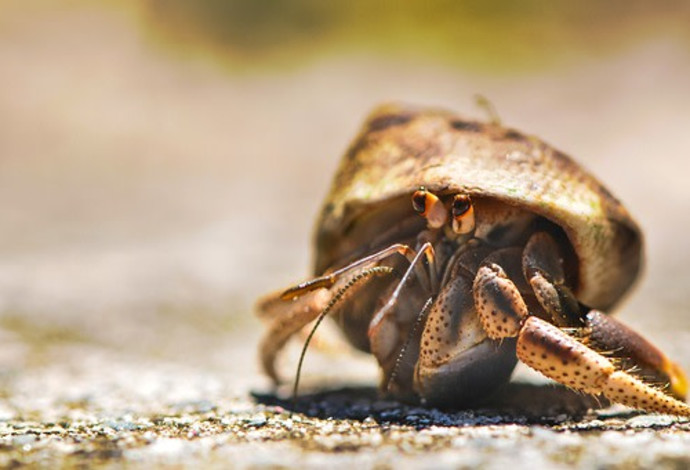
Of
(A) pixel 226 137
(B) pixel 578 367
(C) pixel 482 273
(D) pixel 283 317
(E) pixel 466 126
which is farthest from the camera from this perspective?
(A) pixel 226 137

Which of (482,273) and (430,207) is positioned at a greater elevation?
(430,207)

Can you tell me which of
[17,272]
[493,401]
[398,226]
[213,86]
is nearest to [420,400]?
[493,401]

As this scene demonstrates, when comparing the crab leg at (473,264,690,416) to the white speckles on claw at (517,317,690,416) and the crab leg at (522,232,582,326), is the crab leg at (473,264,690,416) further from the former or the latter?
the crab leg at (522,232,582,326)

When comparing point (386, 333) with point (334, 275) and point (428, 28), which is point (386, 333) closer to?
point (334, 275)

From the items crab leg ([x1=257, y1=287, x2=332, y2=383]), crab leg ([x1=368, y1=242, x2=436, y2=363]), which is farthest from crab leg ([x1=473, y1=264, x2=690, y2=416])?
crab leg ([x1=257, y1=287, x2=332, y2=383])

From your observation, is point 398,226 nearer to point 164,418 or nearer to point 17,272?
point 164,418

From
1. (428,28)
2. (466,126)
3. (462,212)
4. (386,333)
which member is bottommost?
(386,333)

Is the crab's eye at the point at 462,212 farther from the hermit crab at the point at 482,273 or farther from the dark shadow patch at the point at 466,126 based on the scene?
the dark shadow patch at the point at 466,126

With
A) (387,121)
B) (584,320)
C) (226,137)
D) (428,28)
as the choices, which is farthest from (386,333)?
(428,28)

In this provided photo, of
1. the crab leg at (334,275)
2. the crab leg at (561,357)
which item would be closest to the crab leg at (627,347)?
the crab leg at (561,357)
